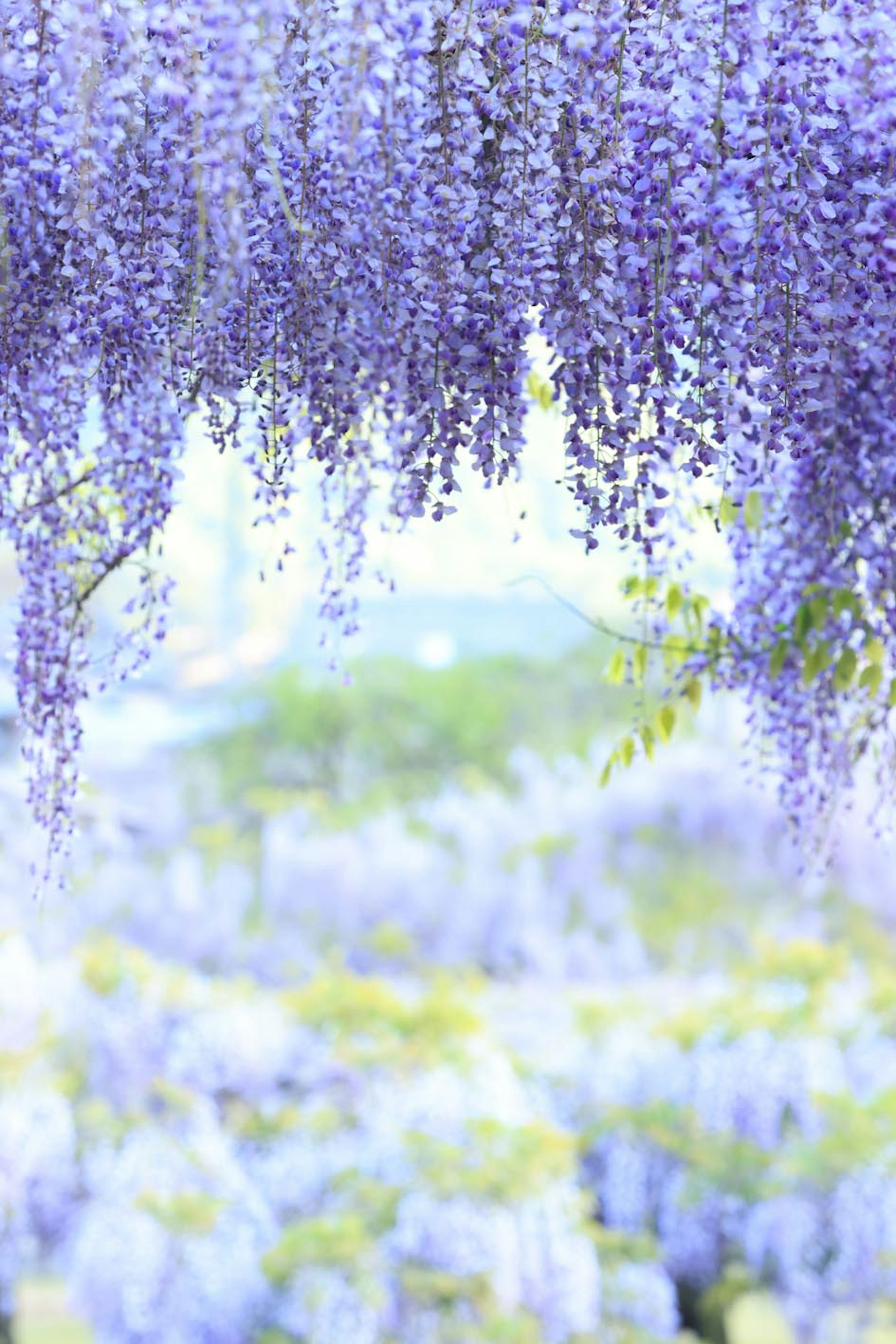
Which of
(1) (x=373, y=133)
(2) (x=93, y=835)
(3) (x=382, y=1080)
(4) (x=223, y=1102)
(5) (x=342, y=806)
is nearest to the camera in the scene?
(1) (x=373, y=133)

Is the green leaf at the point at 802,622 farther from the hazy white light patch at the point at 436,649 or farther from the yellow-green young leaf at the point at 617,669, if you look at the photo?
the hazy white light patch at the point at 436,649

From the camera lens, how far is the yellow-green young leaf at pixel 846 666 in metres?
1.72

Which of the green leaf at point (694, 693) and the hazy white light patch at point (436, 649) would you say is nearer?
the green leaf at point (694, 693)

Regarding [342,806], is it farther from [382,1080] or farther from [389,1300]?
[389,1300]

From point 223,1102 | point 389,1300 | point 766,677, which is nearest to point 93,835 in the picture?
point 223,1102

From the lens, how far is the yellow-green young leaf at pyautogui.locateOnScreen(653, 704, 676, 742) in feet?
Result: 5.59

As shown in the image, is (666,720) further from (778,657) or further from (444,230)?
(444,230)

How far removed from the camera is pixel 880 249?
125cm

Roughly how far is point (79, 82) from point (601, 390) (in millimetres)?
524

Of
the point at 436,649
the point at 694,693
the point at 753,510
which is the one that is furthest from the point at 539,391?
the point at 436,649

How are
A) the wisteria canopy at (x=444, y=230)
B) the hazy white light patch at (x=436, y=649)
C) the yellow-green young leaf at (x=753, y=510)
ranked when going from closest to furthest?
the wisteria canopy at (x=444, y=230) < the yellow-green young leaf at (x=753, y=510) < the hazy white light patch at (x=436, y=649)

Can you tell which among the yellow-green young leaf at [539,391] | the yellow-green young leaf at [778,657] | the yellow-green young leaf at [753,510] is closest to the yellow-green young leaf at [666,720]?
the yellow-green young leaf at [778,657]

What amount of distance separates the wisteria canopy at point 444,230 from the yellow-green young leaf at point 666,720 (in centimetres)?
34

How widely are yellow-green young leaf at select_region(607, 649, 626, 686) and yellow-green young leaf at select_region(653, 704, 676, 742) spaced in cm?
7
